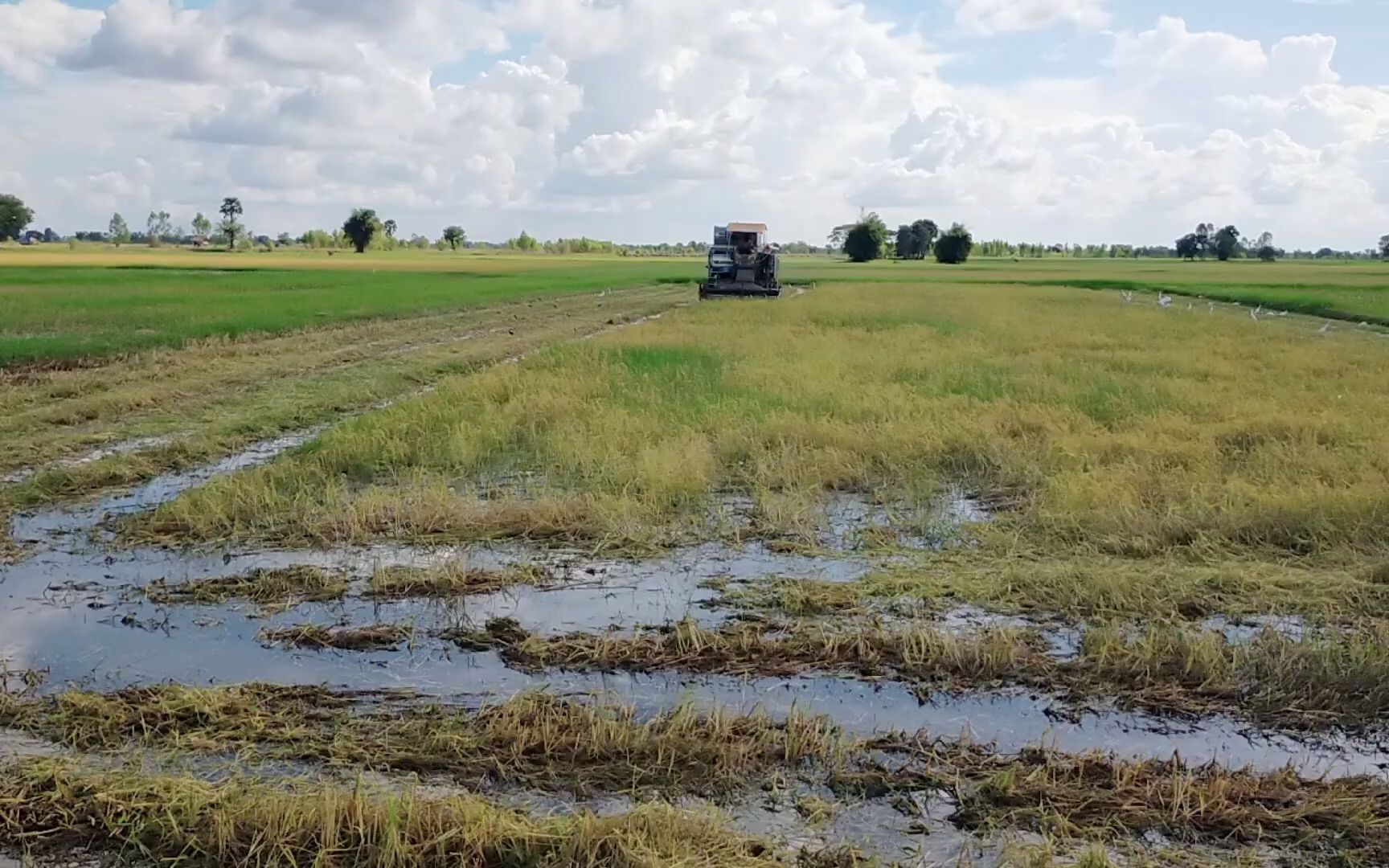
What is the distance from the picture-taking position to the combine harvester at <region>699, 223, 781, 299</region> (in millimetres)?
38625

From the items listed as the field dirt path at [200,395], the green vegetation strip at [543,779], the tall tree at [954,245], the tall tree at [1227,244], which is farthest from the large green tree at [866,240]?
the green vegetation strip at [543,779]

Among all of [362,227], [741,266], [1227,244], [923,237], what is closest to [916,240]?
[923,237]

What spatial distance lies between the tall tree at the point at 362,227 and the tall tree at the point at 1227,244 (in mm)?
102307

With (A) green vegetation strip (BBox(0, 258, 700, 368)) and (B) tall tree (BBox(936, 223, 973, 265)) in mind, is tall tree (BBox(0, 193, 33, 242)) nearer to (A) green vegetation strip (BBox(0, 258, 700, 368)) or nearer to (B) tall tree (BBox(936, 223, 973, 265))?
(A) green vegetation strip (BBox(0, 258, 700, 368))

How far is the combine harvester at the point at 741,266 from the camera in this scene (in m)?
38.6

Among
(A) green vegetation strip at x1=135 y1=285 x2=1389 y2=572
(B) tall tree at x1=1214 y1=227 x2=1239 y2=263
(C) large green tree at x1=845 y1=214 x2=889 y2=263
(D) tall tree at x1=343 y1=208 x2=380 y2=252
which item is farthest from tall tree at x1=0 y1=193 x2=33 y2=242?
(B) tall tree at x1=1214 y1=227 x2=1239 y2=263

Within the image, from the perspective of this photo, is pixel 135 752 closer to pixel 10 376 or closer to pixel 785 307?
pixel 10 376

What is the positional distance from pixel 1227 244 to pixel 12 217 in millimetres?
134421

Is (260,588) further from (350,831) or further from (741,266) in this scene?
(741,266)

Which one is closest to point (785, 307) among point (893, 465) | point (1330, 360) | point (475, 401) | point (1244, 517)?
point (1330, 360)

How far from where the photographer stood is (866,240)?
387ft

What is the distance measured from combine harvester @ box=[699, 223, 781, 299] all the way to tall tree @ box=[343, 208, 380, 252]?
96.9 meters

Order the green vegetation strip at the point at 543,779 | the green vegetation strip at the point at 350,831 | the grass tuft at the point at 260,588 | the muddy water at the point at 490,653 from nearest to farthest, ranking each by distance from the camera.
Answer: the green vegetation strip at the point at 350,831, the green vegetation strip at the point at 543,779, the muddy water at the point at 490,653, the grass tuft at the point at 260,588

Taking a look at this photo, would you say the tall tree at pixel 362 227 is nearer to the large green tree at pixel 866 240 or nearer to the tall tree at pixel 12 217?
the tall tree at pixel 12 217
